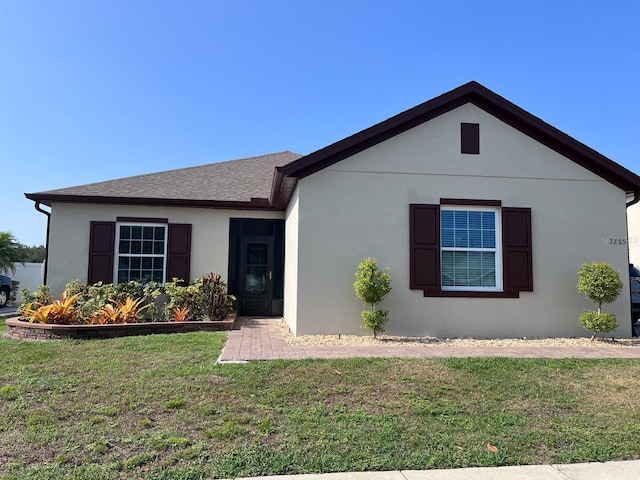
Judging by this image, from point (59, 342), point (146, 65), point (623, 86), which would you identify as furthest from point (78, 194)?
point (623, 86)

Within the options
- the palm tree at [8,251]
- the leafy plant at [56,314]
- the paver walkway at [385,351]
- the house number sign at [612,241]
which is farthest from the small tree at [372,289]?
the palm tree at [8,251]

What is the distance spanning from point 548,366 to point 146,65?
11.5 m

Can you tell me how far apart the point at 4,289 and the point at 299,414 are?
18.3 meters

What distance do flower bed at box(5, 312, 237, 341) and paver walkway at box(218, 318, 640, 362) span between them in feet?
4.05

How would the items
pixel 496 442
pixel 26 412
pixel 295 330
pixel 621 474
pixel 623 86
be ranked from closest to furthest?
1. pixel 621 474
2. pixel 496 442
3. pixel 26 412
4. pixel 295 330
5. pixel 623 86

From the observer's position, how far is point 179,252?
1130 cm

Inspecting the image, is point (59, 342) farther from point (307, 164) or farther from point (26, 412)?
point (307, 164)

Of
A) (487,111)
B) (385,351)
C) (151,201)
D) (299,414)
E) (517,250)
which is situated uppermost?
(487,111)

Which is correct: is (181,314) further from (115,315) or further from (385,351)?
(385,351)

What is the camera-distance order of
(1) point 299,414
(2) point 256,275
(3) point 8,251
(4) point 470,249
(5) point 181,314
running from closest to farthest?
(1) point 299,414 → (4) point 470,249 → (5) point 181,314 → (2) point 256,275 → (3) point 8,251

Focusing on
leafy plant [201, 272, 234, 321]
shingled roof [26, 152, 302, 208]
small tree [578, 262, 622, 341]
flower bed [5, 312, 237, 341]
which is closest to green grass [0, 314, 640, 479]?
flower bed [5, 312, 237, 341]

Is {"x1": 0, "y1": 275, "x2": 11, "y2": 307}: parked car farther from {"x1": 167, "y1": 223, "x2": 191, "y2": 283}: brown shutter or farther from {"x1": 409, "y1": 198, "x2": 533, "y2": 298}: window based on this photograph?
{"x1": 409, "y1": 198, "x2": 533, "y2": 298}: window

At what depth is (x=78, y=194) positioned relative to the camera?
11047 mm

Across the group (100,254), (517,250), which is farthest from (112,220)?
(517,250)
